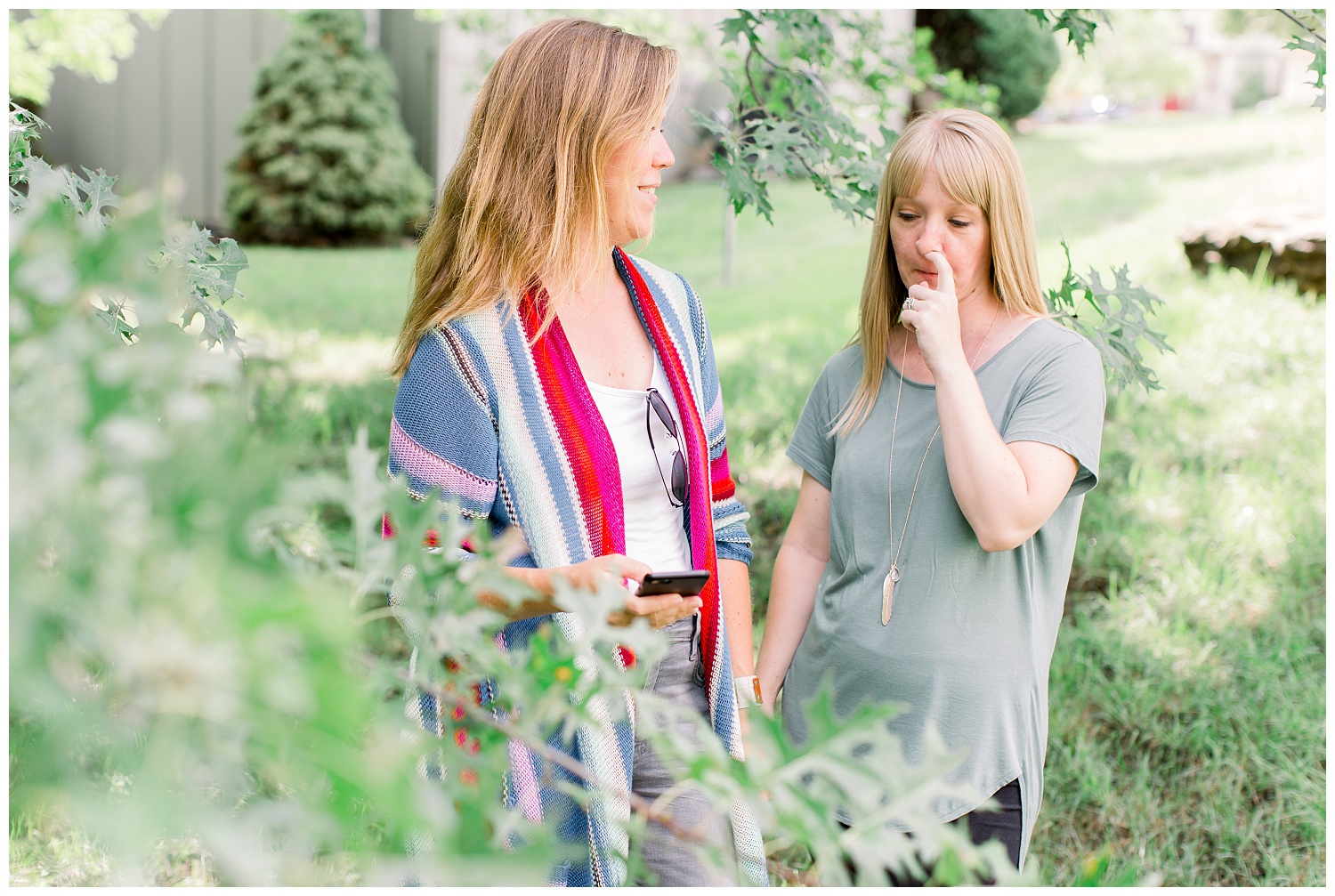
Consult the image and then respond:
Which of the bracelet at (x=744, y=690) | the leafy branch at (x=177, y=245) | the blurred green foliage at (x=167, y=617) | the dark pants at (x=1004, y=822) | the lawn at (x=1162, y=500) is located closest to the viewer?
the blurred green foliage at (x=167, y=617)

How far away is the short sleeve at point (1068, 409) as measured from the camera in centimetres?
174

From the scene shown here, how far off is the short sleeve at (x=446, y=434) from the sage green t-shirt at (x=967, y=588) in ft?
2.24

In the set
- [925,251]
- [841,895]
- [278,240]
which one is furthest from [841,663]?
[278,240]

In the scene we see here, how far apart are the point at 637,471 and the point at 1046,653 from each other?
2.66 feet

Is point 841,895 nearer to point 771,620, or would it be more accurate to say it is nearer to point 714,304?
point 771,620

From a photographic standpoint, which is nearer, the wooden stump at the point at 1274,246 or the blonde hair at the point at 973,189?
the blonde hair at the point at 973,189

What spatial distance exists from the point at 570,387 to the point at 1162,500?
10.6ft

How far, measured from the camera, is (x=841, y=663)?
1.91 metres

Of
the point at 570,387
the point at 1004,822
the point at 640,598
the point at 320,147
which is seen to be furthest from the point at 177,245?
the point at 320,147

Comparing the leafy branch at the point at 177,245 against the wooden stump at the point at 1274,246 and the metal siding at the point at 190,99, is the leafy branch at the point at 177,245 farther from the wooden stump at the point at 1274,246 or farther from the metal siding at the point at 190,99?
the metal siding at the point at 190,99

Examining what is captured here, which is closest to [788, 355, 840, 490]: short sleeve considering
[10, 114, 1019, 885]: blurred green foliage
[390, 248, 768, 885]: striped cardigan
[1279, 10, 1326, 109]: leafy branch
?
[390, 248, 768, 885]: striped cardigan

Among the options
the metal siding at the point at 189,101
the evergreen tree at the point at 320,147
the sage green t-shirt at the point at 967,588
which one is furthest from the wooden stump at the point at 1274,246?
the metal siding at the point at 189,101

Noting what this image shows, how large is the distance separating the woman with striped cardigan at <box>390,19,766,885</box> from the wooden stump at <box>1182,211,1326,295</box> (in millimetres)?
5647

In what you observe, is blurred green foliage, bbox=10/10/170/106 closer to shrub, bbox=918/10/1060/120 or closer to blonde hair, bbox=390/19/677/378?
blonde hair, bbox=390/19/677/378
